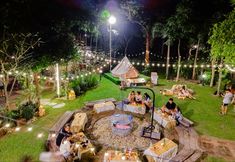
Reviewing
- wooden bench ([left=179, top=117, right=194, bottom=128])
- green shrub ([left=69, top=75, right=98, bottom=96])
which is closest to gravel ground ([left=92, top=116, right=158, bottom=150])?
wooden bench ([left=179, top=117, right=194, bottom=128])

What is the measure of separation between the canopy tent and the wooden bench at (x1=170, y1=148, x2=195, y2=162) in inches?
410

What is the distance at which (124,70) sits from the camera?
67.1ft

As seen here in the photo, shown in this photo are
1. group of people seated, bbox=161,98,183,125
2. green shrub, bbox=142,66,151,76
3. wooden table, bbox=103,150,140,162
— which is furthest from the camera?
green shrub, bbox=142,66,151,76

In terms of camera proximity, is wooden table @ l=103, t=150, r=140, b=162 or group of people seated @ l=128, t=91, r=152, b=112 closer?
wooden table @ l=103, t=150, r=140, b=162

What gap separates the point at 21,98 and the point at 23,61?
4.09 metres

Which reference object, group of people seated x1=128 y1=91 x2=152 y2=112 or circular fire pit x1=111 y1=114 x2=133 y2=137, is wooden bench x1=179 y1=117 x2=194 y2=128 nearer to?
group of people seated x1=128 y1=91 x2=152 y2=112

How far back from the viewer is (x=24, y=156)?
1074 centimetres

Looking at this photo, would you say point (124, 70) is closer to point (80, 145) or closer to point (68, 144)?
point (80, 145)

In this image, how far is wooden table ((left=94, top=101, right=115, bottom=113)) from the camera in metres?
15.4

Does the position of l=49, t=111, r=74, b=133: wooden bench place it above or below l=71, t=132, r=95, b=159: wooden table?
above

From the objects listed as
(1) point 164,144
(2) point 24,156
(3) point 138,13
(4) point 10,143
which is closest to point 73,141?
(2) point 24,156

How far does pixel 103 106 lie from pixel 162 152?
6292 mm

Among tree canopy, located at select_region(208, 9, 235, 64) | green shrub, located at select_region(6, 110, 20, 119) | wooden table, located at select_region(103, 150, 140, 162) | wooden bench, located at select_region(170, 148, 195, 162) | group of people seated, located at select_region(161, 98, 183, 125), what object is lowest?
wooden bench, located at select_region(170, 148, 195, 162)

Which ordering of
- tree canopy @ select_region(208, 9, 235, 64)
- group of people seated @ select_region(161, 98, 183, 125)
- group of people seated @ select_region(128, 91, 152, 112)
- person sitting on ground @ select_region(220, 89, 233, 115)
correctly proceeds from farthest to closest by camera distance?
group of people seated @ select_region(128, 91, 152, 112)
person sitting on ground @ select_region(220, 89, 233, 115)
group of people seated @ select_region(161, 98, 183, 125)
tree canopy @ select_region(208, 9, 235, 64)
